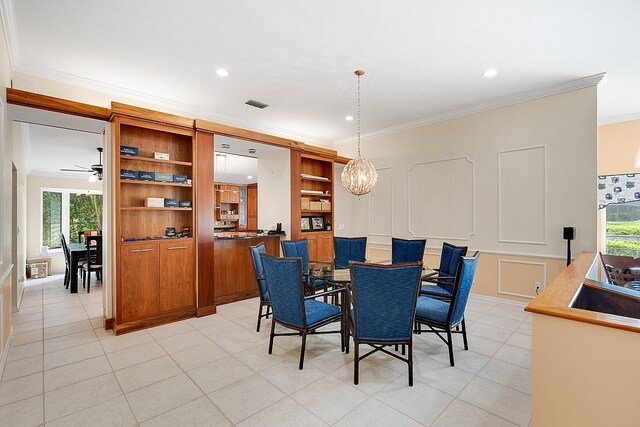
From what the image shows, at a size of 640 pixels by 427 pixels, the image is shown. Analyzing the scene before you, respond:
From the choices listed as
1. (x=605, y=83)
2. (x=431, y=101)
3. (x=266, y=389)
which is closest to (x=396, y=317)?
(x=266, y=389)

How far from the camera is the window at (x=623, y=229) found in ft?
15.2

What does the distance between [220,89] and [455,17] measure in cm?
285

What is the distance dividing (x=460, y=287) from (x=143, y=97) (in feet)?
14.7

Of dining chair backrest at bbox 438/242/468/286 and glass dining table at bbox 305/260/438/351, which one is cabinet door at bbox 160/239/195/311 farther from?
dining chair backrest at bbox 438/242/468/286

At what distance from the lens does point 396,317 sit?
221 centimetres

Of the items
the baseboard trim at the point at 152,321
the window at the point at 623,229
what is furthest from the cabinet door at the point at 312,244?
the window at the point at 623,229

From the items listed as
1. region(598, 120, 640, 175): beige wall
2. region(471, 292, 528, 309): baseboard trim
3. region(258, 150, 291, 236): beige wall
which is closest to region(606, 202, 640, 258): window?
region(598, 120, 640, 175): beige wall

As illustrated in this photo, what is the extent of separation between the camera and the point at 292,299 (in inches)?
99.5

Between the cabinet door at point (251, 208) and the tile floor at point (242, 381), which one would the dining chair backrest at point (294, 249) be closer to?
the tile floor at point (242, 381)

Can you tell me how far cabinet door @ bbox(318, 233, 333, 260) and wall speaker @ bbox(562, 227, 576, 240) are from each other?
3547 millimetres

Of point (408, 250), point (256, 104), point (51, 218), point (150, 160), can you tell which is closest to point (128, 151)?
point (150, 160)

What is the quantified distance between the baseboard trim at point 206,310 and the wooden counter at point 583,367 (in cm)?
353

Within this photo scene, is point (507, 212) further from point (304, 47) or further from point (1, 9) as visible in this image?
point (1, 9)

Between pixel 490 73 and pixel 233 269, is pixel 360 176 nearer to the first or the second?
pixel 490 73
